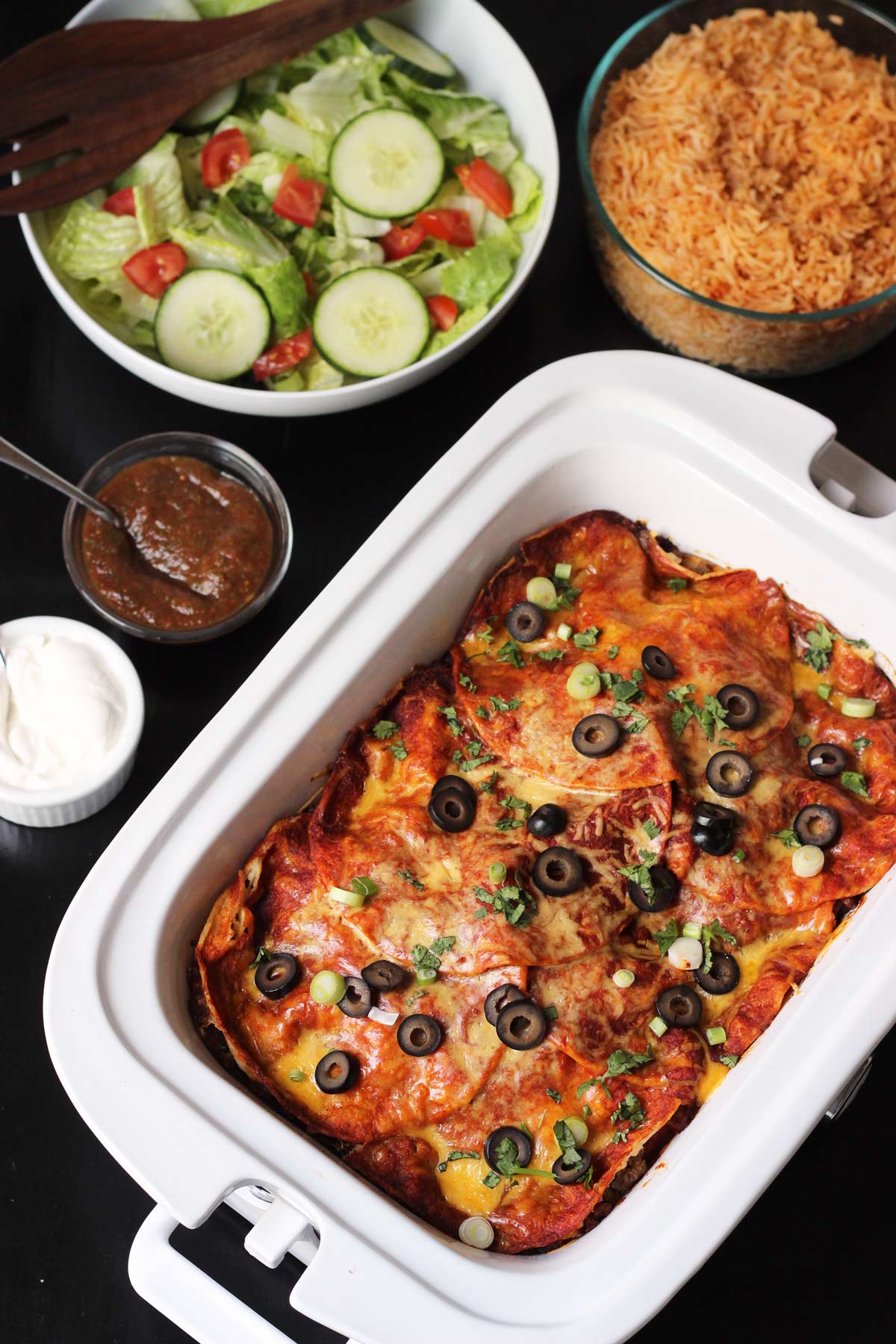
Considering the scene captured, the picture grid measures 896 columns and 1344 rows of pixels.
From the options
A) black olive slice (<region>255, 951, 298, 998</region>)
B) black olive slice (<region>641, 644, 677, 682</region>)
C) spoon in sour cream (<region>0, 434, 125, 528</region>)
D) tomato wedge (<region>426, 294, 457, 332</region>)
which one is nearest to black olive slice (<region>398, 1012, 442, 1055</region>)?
black olive slice (<region>255, 951, 298, 998</region>)

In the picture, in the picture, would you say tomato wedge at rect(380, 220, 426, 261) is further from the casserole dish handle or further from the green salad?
the casserole dish handle

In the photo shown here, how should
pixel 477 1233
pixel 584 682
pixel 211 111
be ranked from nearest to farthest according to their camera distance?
1. pixel 477 1233
2. pixel 584 682
3. pixel 211 111

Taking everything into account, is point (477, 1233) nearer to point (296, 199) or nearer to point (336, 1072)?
point (336, 1072)

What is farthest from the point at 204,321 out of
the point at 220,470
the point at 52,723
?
the point at 52,723

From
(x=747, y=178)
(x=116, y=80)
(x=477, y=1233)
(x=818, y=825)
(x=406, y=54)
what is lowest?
(x=477, y=1233)

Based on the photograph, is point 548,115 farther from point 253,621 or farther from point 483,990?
point 483,990

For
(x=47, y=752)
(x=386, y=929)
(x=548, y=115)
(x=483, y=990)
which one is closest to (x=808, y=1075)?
(x=483, y=990)

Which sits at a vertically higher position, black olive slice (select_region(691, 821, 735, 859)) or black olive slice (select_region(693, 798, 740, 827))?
black olive slice (select_region(693, 798, 740, 827))

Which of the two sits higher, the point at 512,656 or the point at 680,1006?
the point at 512,656
